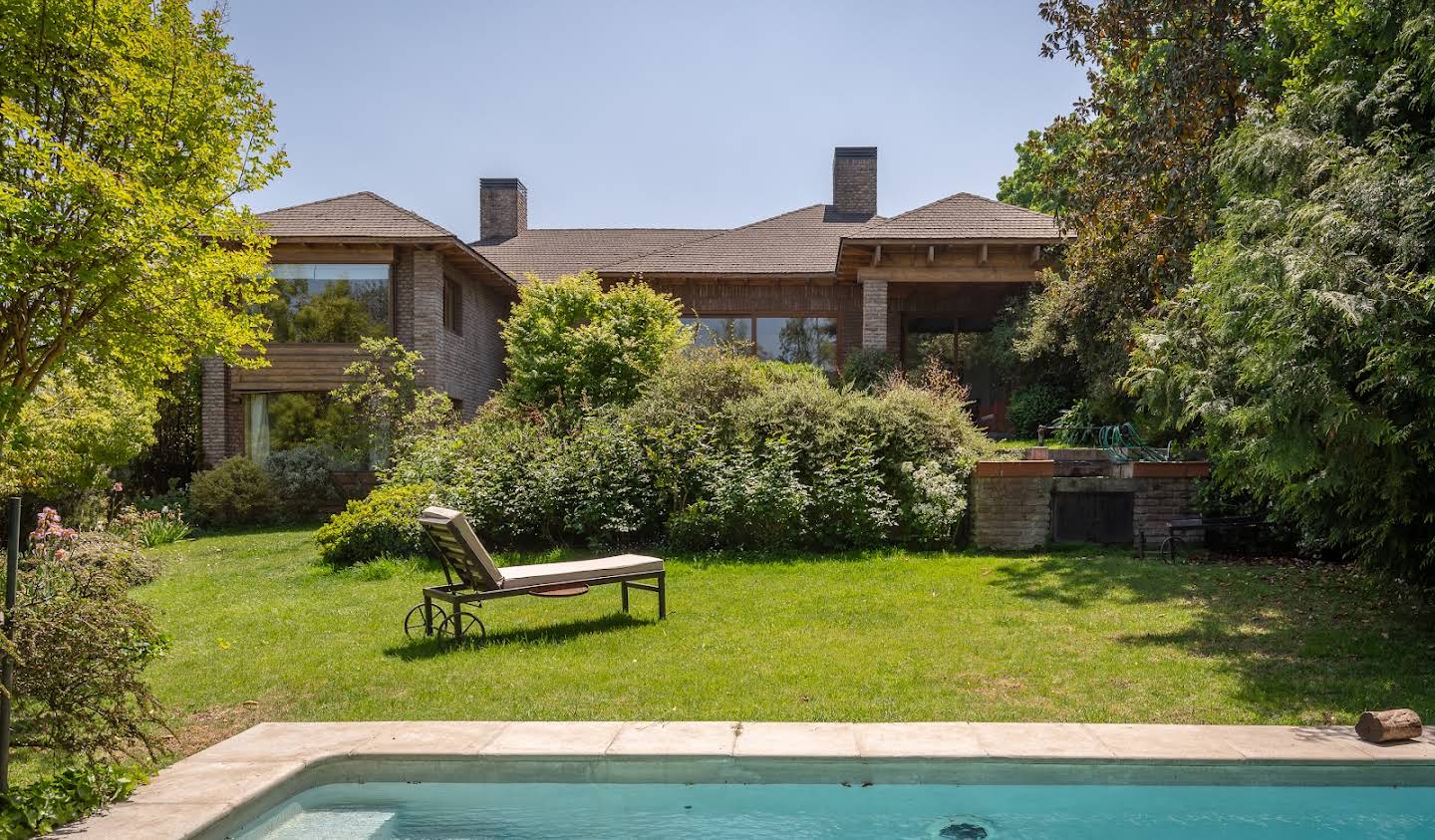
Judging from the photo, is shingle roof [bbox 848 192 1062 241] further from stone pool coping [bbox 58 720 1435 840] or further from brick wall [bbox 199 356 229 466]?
stone pool coping [bbox 58 720 1435 840]

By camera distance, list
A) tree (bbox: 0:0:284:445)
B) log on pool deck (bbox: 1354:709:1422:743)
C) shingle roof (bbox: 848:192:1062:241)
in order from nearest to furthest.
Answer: log on pool deck (bbox: 1354:709:1422:743) < tree (bbox: 0:0:284:445) < shingle roof (bbox: 848:192:1062:241)

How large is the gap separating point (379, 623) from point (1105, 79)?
11.7 m

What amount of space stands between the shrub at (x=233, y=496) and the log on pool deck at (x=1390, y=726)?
57.4 feet

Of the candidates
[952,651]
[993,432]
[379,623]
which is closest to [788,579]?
[952,651]

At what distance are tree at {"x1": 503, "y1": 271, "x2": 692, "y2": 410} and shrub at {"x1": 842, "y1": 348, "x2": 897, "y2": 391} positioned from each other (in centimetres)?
390

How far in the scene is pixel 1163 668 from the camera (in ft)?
23.0

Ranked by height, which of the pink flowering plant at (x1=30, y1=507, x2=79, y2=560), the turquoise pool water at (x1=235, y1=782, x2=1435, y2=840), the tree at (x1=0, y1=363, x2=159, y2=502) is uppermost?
the tree at (x1=0, y1=363, x2=159, y2=502)

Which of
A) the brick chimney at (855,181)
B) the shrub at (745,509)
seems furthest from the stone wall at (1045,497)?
the brick chimney at (855,181)

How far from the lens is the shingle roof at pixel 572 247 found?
26.4 m

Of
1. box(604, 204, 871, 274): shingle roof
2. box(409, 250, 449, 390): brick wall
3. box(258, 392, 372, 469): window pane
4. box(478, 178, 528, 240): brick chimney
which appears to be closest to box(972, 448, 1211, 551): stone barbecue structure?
box(604, 204, 871, 274): shingle roof

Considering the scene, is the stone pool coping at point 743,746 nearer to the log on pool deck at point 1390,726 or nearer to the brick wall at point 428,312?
the log on pool deck at point 1390,726

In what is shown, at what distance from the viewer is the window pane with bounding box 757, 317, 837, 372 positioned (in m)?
23.7

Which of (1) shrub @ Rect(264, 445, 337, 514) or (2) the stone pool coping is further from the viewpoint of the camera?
(1) shrub @ Rect(264, 445, 337, 514)

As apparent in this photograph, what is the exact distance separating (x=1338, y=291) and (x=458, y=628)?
7097mm
